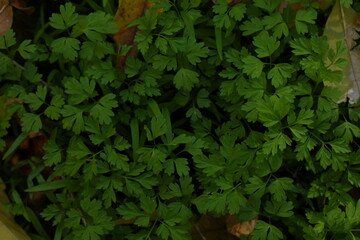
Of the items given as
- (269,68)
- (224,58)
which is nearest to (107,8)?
(224,58)

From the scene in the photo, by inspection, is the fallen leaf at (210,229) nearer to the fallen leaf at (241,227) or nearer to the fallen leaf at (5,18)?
the fallen leaf at (241,227)

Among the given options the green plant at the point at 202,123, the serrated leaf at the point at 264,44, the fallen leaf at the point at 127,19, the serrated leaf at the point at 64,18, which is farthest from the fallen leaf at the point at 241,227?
the serrated leaf at the point at 64,18

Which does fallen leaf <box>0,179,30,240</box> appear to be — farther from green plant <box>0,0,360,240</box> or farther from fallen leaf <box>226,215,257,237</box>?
fallen leaf <box>226,215,257,237</box>

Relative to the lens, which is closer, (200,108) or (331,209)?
(331,209)

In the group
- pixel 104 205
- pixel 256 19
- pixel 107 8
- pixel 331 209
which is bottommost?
pixel 331 209

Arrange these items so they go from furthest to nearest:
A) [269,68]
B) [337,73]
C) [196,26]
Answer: [196,26] → [269,68] → [337,73]

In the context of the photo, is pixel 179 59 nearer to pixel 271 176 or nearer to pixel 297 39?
pixel 297 39

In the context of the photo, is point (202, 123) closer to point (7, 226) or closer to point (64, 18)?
point (64, 18)

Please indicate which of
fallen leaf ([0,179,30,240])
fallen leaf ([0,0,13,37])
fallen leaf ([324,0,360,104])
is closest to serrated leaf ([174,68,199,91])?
fallen leaf ([324,0,360,104])
